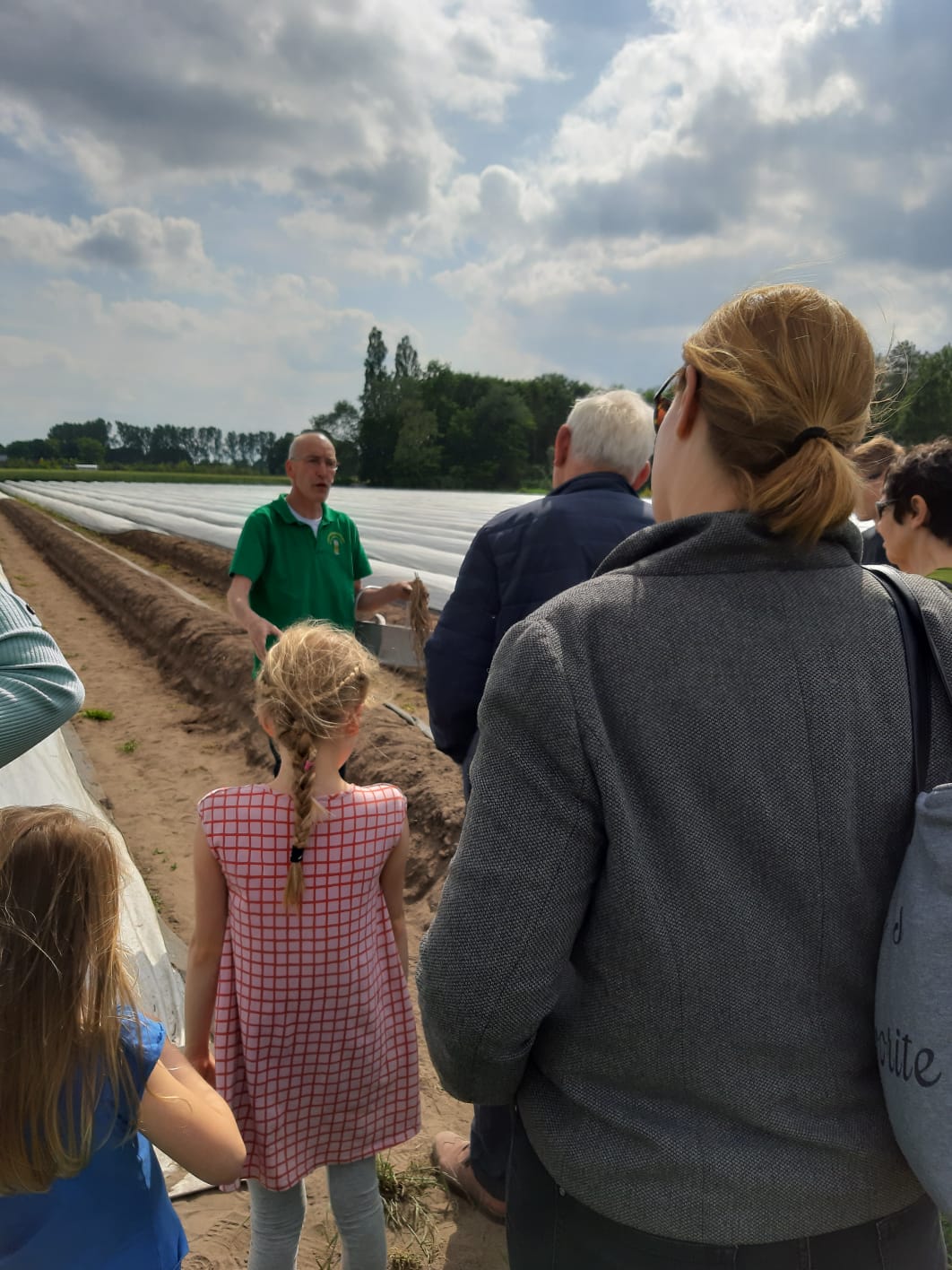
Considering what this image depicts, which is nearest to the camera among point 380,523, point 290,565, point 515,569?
point 515,569

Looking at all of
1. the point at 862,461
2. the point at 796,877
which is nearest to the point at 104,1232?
the point at 796,877

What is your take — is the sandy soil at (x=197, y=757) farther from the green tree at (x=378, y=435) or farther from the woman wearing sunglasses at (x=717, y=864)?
the green tree at (x=378, y=435)

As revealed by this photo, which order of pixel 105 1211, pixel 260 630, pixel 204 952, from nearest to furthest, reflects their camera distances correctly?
pixel 105 1211 → pixel 204 952 → pixel 260 630

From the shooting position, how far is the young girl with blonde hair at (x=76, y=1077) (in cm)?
111

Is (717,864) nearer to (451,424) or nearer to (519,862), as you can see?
(519,862)

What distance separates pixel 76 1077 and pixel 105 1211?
24 centimetres

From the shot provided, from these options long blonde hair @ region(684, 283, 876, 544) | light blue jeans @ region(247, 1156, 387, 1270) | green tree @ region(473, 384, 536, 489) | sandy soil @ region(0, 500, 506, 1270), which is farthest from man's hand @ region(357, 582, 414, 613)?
green tree @ region(473, 384, 536, 489)

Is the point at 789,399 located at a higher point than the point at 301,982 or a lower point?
higher

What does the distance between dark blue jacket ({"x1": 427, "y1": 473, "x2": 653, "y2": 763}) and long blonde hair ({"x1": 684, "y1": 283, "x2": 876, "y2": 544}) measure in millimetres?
1043

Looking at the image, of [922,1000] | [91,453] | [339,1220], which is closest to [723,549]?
[922,1000]

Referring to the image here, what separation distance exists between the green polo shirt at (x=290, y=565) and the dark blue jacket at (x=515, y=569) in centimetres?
155

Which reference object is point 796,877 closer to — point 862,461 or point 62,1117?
point 62,1117

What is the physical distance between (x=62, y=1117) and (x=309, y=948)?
24.4 inches

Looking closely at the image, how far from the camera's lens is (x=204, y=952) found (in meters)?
1.79
